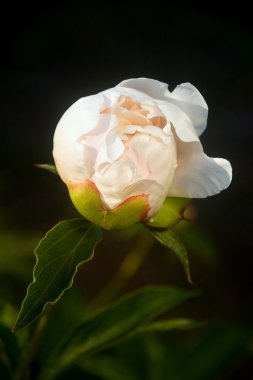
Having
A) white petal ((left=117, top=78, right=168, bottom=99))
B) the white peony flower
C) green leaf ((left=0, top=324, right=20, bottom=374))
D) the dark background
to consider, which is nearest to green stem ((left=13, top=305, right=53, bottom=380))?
green leaf ((left=0, top=324, right=20, bottom=374))

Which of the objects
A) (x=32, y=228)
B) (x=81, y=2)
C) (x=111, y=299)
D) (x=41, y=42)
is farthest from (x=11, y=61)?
(x=111, y=299)

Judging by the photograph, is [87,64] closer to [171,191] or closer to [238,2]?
[238,2]

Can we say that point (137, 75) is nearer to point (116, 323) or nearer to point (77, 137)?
point (116, 323)

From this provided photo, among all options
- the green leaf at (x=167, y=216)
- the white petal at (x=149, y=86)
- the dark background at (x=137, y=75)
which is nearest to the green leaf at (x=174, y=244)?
the green leaf at (x=167, y=216)

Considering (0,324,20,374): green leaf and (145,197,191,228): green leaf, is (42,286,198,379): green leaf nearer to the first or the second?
(0,324,20,374): green leaf

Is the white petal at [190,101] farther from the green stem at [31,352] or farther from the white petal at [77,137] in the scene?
the green stem at [31,352]

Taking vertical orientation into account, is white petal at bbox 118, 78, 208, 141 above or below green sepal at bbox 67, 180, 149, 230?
above
